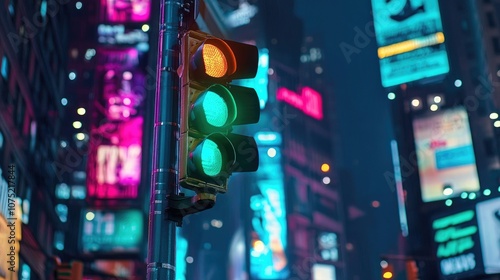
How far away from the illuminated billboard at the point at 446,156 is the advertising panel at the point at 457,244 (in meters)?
12.8

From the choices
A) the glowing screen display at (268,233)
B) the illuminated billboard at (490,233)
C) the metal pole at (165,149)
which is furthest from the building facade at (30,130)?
the glowing screen display at (268,233)

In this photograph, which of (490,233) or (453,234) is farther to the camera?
(453,234)

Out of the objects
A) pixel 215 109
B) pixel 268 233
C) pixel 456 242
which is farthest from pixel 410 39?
pixel 268 233

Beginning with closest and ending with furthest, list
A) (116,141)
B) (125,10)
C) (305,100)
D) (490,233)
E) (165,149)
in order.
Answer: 1. (165,149)
2. (490,233)
3. (116,141)
4. (125,10)
5. (305,100)

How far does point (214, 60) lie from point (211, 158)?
0.87m

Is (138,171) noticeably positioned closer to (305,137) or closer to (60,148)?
(60,148)

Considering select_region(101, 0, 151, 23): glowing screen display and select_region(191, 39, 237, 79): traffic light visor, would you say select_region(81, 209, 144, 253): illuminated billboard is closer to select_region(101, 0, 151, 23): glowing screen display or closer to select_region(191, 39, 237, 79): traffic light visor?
select_region(101, 0, 151, 23): glowing screen display

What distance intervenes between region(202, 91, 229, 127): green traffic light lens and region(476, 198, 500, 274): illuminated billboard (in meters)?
30.7

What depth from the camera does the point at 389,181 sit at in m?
136

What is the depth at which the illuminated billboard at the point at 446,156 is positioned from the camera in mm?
51188

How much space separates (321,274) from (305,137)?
28.0 metres

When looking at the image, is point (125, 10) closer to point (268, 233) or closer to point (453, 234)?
point (453, 234)

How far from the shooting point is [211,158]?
509 cm

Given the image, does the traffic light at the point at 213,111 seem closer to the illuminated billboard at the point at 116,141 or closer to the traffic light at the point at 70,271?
the traffic light at the point at 70,271
